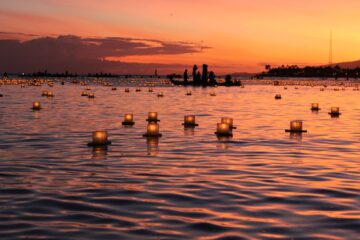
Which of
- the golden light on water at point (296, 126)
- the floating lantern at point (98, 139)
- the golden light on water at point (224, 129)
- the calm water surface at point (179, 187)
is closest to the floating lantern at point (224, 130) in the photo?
the golden light on water at point (224, 129)

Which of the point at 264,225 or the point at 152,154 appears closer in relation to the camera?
the point at 264,225

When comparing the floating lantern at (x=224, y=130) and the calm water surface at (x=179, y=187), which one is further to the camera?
the floating lantern at (x=224, y=130)

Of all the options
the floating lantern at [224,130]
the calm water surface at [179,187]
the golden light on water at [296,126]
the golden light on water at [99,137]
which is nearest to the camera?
Result: the calm water surface at [179,187]

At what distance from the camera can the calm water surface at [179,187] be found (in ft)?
29.8

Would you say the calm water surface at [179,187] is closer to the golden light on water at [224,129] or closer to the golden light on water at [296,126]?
the golden light on water at [224,129]

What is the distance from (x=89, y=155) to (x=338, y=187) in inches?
324

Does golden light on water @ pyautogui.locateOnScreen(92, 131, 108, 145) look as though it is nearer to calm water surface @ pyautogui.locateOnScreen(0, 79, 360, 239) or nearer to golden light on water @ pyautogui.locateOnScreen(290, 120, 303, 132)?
calm water surface @ pyautogui.locateOnScreen(0, 79, 360, 239)

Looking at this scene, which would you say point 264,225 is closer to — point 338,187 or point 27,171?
point 338,187

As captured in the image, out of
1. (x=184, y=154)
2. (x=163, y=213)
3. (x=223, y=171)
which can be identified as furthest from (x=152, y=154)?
(x=163, y=213)

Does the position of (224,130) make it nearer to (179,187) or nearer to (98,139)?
(98,139)

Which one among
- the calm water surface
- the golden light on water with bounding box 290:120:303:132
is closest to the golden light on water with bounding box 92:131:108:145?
the calm water surface

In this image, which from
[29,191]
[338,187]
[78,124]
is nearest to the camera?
[29,191]

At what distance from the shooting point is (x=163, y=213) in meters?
10.1

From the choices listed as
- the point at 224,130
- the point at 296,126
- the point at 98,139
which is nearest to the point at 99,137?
the point at 98,139
